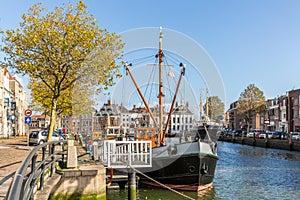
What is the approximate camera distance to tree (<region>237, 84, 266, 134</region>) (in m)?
86.1

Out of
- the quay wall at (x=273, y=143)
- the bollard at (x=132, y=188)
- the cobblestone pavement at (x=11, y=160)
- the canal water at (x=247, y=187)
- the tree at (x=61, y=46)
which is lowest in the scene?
the quay wall at (x=273, y=143)

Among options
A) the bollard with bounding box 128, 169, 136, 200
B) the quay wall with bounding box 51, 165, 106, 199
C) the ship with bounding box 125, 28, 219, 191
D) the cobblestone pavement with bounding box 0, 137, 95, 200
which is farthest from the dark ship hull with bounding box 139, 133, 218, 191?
the quay wall with bounding box 51, 165, 106, 199

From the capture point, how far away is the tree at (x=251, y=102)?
86.1 meters

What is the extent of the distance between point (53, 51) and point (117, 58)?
458 centimetres

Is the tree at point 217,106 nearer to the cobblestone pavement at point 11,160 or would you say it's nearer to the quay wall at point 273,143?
the cobblestone pavement at point 11,160

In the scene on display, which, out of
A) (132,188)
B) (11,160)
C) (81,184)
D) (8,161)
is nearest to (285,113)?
(132,188)

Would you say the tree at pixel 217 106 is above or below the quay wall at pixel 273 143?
above

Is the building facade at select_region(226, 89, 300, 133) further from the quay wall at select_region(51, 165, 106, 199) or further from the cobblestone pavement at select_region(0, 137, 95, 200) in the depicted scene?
the quay wall at select_region(51, 165, 106, 199)

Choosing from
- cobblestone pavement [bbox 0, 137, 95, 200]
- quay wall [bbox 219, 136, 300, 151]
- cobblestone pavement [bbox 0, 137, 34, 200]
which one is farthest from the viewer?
quay wall [bbox 219, 136, 300, 151]

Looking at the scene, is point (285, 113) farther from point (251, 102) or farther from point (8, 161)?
point (8, 161)

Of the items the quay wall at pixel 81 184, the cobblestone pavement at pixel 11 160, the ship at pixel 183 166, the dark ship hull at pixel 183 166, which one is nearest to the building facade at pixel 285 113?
the ship at pixel 183 166

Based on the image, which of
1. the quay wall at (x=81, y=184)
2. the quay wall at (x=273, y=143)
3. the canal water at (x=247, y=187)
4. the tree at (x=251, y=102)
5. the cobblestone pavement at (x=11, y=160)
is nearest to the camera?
the cobblestone pavement at (x=11, y=160)

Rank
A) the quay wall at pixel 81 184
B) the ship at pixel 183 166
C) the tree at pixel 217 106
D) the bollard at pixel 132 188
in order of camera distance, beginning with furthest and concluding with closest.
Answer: the tree at pixel 217 106
the ship at pixel 183 166
the bollard at pixel 132 188
the quay wall at pixel 81 184

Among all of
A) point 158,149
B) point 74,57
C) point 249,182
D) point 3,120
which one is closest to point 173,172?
point 158,149
